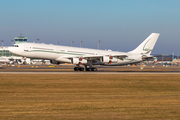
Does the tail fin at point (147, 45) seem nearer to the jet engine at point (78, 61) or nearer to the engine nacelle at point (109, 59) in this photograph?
the engine nacelle at point (109, 59)

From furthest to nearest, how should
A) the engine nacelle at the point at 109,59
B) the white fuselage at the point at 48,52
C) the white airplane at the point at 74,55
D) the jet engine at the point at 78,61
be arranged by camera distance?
the engine nacelle at the point at 109,59
the jet engine at the point at 78,61
the white airplane at the point at 74,55
the white fuselage at the point at 48,52

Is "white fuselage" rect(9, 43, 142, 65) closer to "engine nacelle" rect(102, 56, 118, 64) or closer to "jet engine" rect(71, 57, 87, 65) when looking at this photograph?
"engine nacelle" rect(102, 56, 118, 64)

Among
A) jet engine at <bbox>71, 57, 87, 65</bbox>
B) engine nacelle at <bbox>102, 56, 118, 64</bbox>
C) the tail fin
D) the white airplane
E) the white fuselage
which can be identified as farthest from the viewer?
the tail fin

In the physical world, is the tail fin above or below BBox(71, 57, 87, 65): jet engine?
above

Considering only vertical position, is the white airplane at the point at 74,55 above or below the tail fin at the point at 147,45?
below

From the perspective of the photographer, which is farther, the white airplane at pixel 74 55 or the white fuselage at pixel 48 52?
the white airplane at pixel 74 55

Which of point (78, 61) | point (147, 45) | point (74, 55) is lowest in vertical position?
point (78, 61)

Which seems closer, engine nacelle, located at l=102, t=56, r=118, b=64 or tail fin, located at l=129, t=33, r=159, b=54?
engine nacelle, located at l=102, t=56, r=118, b=64

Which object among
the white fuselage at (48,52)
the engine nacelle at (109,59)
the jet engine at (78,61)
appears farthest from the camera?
the engine nacelle at (109,59)

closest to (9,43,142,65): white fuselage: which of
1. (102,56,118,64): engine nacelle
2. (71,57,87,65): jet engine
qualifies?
(102,56,118,64): engine nacelle

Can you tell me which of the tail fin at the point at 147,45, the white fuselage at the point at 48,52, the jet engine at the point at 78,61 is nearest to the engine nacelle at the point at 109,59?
the white fuselage at the point at 48,52

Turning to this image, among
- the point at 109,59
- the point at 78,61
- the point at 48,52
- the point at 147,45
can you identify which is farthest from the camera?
the point at 147,45

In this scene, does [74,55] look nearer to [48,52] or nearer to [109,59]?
[48,52]

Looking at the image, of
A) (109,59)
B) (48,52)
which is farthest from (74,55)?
(109,59)
